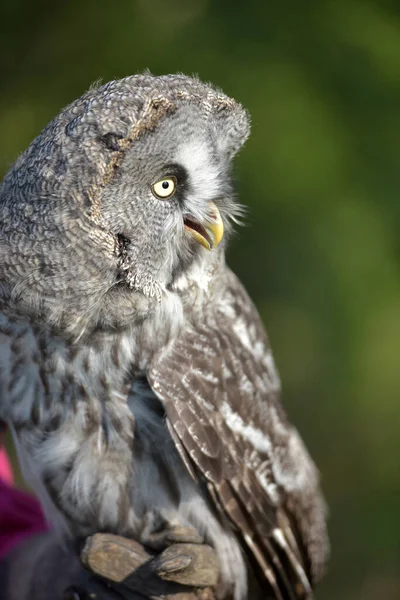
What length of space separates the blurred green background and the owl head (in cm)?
142

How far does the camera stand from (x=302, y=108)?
310cm

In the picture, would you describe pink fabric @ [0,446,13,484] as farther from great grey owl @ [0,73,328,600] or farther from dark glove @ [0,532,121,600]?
great grey owl @ [0,73,328,600]

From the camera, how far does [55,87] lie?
11.3 feet

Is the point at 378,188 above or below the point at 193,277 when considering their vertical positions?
above

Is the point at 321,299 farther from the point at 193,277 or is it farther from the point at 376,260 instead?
the point at 193,277

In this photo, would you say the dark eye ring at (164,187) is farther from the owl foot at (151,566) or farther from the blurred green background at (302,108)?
the blurred green background at (302,108)

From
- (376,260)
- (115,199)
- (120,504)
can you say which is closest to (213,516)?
(120,504)

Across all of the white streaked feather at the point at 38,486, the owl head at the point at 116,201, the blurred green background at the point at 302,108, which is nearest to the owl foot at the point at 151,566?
the white streaked feather at the point at 38,486

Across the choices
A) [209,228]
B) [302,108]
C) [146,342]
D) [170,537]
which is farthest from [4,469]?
[302,108]

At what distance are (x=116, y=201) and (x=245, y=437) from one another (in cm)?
71

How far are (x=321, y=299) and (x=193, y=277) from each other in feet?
5.85

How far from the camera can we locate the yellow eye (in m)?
1.53

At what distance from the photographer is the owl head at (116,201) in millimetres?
1475

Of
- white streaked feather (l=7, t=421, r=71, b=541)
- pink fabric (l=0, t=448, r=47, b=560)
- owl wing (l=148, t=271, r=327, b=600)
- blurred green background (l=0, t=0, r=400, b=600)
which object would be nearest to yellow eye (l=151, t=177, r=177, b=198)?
owl wing (l=148, t=271, r=327, b=600)
